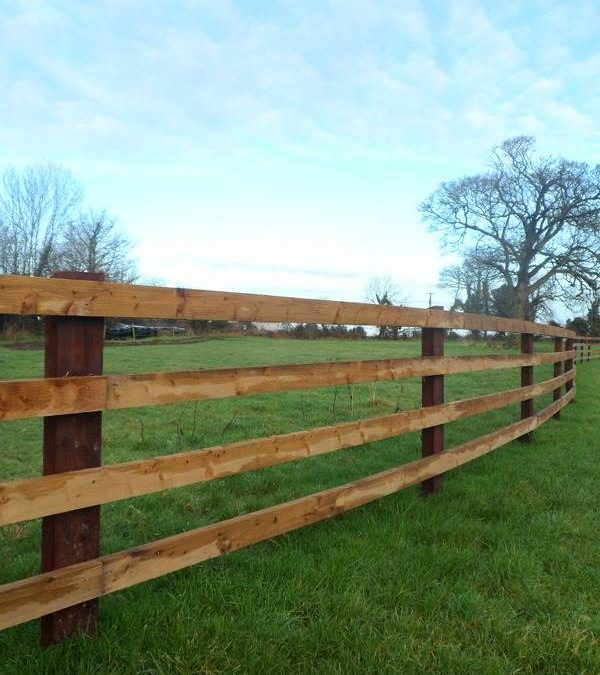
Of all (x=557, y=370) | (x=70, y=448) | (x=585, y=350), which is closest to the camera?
(x=70, y=448)

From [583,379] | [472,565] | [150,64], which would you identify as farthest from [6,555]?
[583,379]

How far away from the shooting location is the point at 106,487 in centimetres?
218

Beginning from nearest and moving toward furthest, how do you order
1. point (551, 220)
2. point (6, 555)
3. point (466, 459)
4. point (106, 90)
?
1. point (6, 555)
2. point (466, 459)
3. point (106, 90)
4. point (551, 220)

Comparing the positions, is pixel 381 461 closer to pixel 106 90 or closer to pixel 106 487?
pixel 106 487

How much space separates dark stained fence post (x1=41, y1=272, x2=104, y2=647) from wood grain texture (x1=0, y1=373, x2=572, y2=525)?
83mm

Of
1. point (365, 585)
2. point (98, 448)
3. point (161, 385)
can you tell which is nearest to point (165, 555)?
point (98, 448)

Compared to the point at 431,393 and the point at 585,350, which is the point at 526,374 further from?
the point at 585,350

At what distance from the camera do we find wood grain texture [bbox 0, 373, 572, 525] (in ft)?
6.42

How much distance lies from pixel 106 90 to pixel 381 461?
31.4 feet

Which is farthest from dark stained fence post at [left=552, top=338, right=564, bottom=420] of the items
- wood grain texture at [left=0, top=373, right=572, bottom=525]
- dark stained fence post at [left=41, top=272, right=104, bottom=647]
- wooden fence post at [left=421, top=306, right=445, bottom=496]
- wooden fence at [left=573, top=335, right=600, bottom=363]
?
wooden fence at [left=573, top=335, right=600, bottom=363]

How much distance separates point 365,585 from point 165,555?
1039 millimetres

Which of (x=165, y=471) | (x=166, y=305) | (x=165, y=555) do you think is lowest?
(x=165, y=555)

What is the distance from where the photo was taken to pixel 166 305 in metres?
2.37

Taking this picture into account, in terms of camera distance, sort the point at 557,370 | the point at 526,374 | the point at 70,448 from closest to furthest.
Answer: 1. the point at 70,448
2. the point at 526,374
3. the point at 557,370
